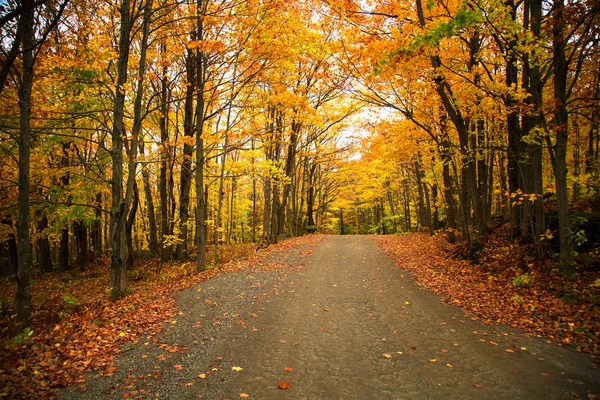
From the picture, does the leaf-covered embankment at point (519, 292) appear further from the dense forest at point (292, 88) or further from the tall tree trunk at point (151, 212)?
the tall tree trunk at point (151, 212)

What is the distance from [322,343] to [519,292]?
532 cm

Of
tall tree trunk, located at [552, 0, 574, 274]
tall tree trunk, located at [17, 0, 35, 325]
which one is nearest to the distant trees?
tall tree trunk, located at [17, 0, 35, 325]

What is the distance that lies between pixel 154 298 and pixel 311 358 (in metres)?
5.24

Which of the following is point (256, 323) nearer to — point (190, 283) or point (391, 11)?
point (190, 283)

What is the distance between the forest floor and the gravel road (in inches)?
0.9

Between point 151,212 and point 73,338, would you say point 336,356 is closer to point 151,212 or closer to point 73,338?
point 73,338

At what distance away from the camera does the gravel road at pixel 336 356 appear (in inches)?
161

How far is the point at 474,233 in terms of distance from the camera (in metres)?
12.3

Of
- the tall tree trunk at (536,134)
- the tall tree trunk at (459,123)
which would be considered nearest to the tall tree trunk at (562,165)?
the tall tree trunk at (536,134)

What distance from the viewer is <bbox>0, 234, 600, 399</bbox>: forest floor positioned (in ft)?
13.5

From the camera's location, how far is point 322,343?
5539mm

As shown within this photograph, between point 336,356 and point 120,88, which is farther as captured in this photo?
point 120,88

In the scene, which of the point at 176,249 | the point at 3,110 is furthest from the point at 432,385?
the point at 176,249

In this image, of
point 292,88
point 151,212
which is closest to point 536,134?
point 292,88
